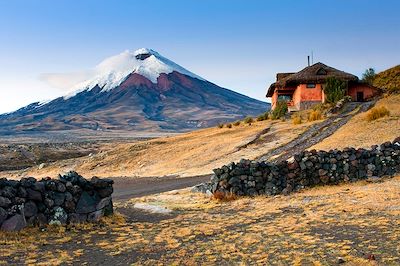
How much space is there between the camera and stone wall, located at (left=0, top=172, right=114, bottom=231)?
901 cm

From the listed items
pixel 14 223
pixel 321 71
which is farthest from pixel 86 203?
pixel 321 71

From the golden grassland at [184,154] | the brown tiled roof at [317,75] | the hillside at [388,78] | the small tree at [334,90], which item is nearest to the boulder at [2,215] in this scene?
the golden grassland at [184,154]

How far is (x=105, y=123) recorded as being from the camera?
6658 inches

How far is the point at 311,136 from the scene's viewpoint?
90.3 ft

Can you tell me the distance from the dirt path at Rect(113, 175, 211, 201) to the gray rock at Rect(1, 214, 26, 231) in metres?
9.06

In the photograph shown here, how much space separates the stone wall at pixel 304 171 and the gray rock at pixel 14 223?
6.43 metres

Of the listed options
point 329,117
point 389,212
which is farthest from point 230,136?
point 389,212

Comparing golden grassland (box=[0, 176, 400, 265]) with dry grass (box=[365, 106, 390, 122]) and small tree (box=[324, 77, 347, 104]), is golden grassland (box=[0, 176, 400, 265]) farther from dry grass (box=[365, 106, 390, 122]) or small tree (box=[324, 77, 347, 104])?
small tree (box=[324, 77, 347, 104])

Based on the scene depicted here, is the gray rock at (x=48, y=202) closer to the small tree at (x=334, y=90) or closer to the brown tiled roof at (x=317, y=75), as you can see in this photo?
the small tree at (x=334, y=90)

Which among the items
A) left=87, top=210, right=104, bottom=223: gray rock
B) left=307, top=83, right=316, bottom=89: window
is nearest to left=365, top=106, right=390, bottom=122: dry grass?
left=307, top=83, right=316, bottom=89: window

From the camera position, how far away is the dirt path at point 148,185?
19750 mm

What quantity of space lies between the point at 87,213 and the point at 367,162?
9.08 metres

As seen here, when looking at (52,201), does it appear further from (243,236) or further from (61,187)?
(243,236)

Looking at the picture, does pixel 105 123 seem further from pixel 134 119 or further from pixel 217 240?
pixel 217 240
